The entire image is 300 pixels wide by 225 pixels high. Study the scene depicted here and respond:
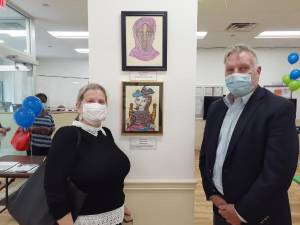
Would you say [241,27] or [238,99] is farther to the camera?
[241,27]

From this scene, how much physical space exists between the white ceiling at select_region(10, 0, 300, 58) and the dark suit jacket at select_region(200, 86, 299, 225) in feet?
9.63

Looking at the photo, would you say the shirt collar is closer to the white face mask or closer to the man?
the man

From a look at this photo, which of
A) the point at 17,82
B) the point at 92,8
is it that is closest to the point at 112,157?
the point at 92,8

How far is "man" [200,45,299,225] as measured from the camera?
4.41ft

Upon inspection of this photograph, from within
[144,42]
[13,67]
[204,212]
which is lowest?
[204,212]

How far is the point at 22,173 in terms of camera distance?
8.27 feet

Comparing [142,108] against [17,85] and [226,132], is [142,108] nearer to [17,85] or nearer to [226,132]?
[226,132]

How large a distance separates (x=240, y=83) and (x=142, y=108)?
0.70 m

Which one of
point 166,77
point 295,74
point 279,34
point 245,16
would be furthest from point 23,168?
point 279,34

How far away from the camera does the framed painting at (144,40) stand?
186 centimetres

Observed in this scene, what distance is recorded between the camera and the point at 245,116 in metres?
1.44

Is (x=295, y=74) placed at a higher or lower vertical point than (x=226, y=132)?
higher

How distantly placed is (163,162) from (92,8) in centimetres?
113

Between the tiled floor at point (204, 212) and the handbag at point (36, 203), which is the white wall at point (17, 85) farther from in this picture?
the handbag at point (36, 203)
